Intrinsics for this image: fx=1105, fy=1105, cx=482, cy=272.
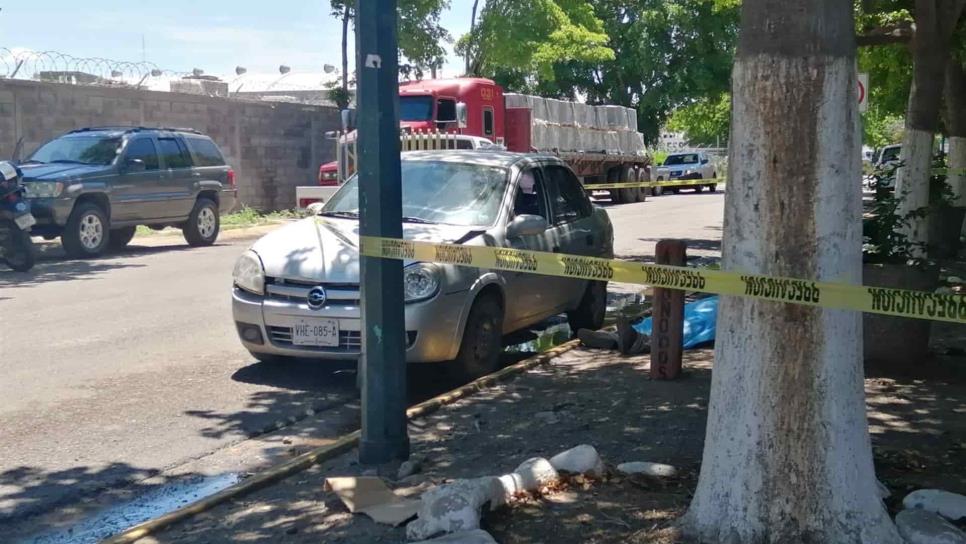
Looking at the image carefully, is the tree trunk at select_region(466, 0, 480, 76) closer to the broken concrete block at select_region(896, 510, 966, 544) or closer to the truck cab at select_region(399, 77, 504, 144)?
the truck cab at select_region(399, 77, 504, 144)

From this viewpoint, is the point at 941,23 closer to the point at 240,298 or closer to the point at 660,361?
the point at 660,361

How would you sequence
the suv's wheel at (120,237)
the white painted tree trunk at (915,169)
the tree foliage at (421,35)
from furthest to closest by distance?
the tree foliage at (421,35) → the suv's wheel at (120,237) → the white painted tree trunk at (915,169)

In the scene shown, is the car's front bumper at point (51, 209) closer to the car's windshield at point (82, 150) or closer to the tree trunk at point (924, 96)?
the car's windshield at point (82, 150)

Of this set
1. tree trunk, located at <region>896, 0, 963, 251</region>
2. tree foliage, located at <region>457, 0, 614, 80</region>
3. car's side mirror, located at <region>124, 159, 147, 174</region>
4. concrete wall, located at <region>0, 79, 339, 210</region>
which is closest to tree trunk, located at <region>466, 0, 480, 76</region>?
tree foliage, located at <region>457, 0, 614, 80</region>

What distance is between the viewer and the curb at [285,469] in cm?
509

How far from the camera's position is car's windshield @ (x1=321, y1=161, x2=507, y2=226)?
8.64 m

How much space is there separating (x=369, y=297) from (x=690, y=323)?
4451 mm

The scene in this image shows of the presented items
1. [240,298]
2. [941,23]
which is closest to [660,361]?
[240,298]

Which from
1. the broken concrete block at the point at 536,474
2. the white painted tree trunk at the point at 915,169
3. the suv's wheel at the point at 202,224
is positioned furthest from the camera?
the suv's wheel at the point at 202,224

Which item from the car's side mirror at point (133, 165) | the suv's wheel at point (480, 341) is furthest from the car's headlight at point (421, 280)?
the car's side mirror at point (133, 165)

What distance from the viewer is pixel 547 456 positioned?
20.1ft

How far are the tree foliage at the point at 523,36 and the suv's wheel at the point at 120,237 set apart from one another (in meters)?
16.8

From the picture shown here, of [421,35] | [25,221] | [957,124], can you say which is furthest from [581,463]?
[421,35]

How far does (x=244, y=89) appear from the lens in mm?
52125
